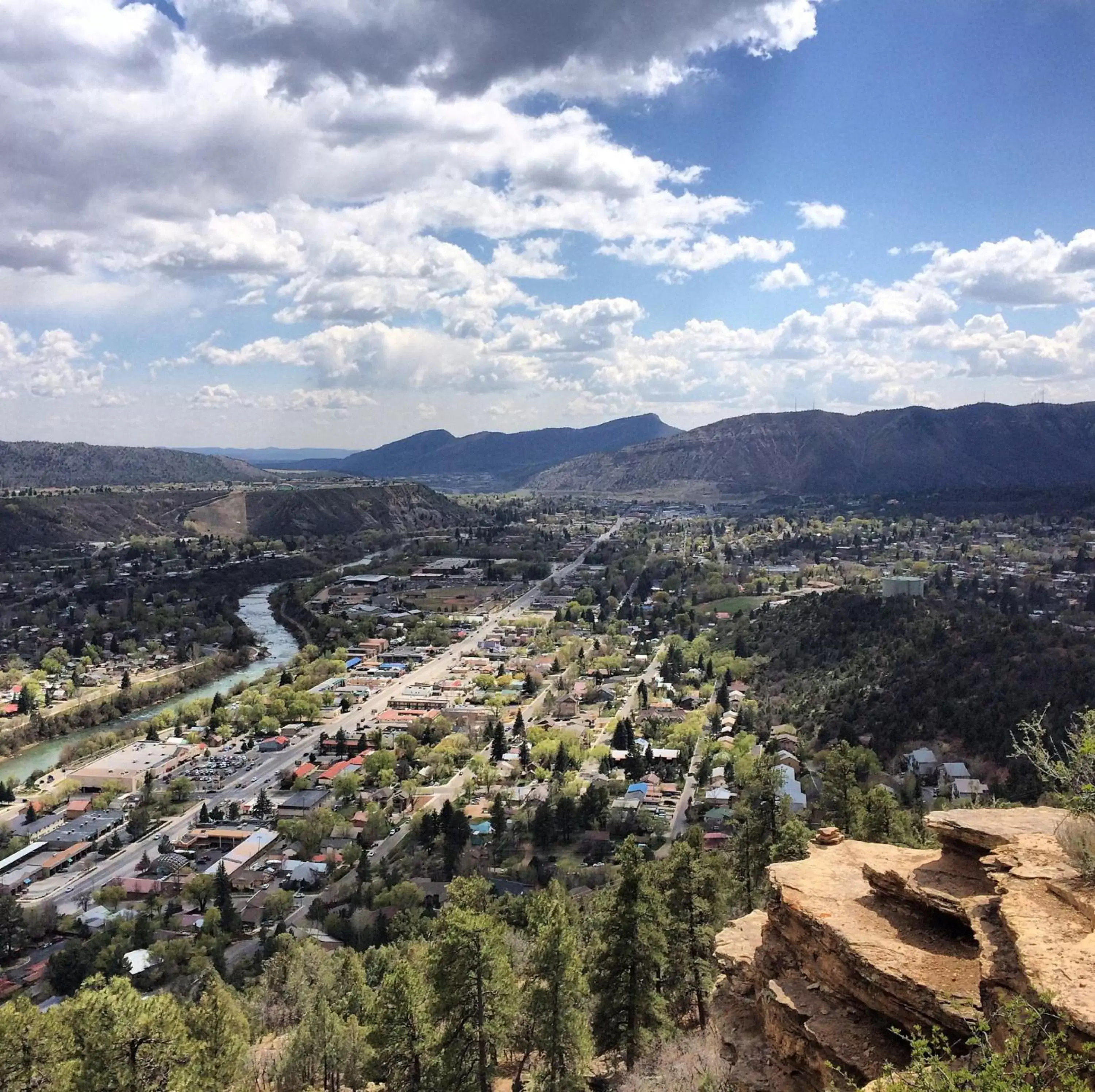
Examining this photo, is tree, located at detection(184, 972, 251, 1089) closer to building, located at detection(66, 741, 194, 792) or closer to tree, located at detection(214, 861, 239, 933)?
tree, located at detection(214, 861, 239, 933)

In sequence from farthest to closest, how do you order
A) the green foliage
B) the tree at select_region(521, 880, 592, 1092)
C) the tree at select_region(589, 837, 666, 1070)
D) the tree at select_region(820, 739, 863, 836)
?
the tree at select_region(820, 739, 863, 836), the tree at select_region(589, 837, 666, 1070), the tree at select_region(521, 880, 592, 1092), the green foliage

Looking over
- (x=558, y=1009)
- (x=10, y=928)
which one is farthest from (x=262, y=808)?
(x=558, y=1009)

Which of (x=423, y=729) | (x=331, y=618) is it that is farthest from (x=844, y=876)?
(x=331, y=618)

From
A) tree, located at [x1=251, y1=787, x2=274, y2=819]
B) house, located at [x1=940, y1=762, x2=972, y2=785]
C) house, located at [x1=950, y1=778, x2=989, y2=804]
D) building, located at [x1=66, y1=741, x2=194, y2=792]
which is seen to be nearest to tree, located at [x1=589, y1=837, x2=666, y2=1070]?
house, located at [x1=950, y1=778, x2=989, y2=804]

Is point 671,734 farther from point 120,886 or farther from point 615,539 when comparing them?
point 615,539

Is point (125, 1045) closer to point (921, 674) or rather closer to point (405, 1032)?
point (405, 1032)

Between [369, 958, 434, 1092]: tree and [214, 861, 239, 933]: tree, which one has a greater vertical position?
[369, 958, 434, 1092]: tree
